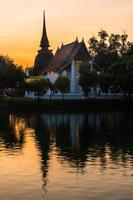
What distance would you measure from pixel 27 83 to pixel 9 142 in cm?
7807

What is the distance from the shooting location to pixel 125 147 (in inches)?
1539

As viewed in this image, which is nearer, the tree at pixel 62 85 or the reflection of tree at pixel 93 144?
the reflection of tree at pixel 93 144

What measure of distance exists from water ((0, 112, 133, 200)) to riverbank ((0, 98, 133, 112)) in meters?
51.7

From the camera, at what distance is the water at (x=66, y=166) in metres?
22.6

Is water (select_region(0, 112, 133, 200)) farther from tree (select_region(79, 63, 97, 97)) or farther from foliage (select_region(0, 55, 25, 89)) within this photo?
foliage (select_region(0, 55, 25, 89))

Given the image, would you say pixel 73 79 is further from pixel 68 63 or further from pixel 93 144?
pixel 93 144

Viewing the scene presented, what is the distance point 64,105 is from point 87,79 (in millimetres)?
14161

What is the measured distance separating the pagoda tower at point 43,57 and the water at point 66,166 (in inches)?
3836

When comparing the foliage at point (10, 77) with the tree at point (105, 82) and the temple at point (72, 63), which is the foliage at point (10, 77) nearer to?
the temple at point (72, 63)

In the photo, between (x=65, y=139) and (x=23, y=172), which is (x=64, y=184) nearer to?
(x=23, y=172)

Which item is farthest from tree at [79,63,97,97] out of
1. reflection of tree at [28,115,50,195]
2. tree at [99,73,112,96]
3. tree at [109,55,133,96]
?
reflection of tree at [28,115,50,195]

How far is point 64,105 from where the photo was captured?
105750mm

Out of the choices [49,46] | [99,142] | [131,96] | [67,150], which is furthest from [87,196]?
[49,46]

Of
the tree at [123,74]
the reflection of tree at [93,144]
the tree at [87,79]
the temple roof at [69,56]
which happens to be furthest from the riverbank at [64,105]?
the reflection of tree at [93,144]
